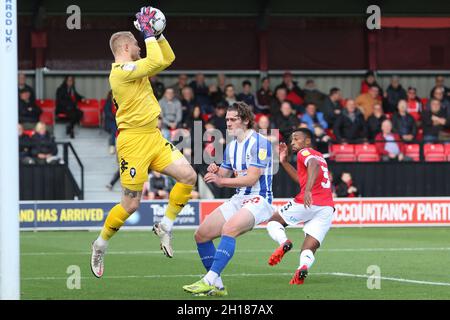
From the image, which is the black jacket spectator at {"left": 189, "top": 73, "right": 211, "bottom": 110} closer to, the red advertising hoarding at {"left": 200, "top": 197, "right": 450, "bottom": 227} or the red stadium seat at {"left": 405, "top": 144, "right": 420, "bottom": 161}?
the red stadium seat at {"left": 405, "top": 144, "right": 420, "bottom": 161}

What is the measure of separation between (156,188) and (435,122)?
281 inches

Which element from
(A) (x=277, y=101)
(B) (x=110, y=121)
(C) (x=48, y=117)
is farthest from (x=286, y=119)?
(C) (x=48, y=117)

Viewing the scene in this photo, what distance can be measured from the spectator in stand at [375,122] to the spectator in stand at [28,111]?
297 inches

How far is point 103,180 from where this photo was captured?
26.2 metres

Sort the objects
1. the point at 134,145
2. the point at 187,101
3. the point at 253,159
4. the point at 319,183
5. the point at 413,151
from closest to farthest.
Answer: the point at 253,159
the point at 134,145
the point at 319,183
the point at 413,151
the point at 187,101

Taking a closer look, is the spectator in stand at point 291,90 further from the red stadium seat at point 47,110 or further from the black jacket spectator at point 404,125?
the red stadium seat at point 47,110

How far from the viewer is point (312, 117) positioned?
87.0ft

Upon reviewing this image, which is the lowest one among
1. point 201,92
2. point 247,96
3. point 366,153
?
point 366,153

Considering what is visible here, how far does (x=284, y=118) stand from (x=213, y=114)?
1.67m

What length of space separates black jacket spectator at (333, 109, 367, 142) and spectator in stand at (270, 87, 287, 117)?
139cm

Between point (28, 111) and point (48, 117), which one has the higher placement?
point (28, 111)

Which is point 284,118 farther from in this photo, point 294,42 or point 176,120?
point 294,42

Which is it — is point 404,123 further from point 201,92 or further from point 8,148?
point 8,148

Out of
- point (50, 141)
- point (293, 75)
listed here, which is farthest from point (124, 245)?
point (293, 75)
